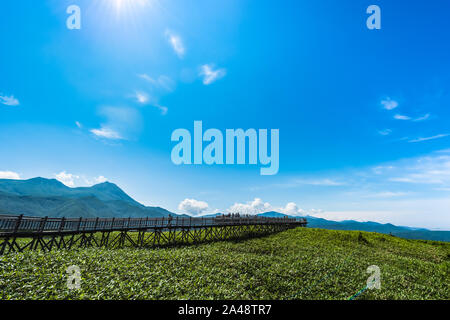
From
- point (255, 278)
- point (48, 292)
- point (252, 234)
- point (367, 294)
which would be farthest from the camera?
point (252, 234)

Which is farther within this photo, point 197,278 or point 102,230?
point 102,230

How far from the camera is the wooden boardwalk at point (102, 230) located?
17.7 metres

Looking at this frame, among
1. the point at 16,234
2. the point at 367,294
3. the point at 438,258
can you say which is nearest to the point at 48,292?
the point at 16,234

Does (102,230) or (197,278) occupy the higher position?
(102,230)

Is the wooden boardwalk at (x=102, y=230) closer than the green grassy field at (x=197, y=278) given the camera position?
No

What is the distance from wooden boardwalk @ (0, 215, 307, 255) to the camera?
17.7 metres

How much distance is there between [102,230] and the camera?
23.8 meters

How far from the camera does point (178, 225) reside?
3008 cm

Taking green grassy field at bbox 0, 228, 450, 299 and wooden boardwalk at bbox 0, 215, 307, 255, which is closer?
green grassy field at bbox 0, 228, 450, 299
